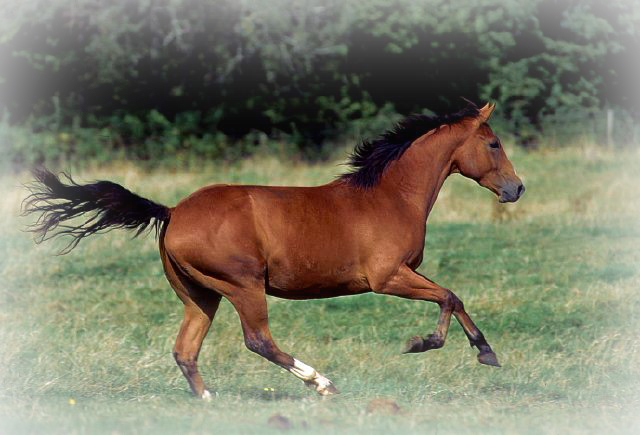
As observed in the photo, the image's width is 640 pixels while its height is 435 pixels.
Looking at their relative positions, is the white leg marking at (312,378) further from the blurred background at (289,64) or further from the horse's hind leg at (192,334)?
the blurred background at (289,64)

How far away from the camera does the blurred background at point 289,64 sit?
26.6 m

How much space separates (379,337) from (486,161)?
2839 millimetres

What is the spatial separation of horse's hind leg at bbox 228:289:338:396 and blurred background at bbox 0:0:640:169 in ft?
59.2

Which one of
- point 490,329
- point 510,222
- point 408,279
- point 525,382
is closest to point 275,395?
point 408,279

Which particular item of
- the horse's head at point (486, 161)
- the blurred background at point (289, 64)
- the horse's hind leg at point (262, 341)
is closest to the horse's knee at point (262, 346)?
the horse's hind leg at point (262, 341)

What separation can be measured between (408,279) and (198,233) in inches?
61.4

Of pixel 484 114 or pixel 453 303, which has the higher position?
pixel 484 114

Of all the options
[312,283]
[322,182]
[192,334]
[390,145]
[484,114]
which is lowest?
[322,182]

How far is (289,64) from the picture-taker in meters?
27.3

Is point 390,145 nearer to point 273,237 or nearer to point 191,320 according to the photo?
point 273,237

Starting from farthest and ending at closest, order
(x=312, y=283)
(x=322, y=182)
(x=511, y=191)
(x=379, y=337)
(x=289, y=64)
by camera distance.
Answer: (x=289, y=64) → (x=322, y=182) → (x=379, y=337) → (x=511, y=191) → (x=312, y=283)

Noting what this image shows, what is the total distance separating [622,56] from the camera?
2783 centimetres

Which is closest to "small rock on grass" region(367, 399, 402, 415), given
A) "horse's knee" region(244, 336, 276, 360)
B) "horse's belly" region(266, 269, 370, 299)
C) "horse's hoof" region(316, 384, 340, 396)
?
"horse's hoof" region(316, 384, 340, 396)

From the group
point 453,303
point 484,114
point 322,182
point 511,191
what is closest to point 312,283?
point 453,303
